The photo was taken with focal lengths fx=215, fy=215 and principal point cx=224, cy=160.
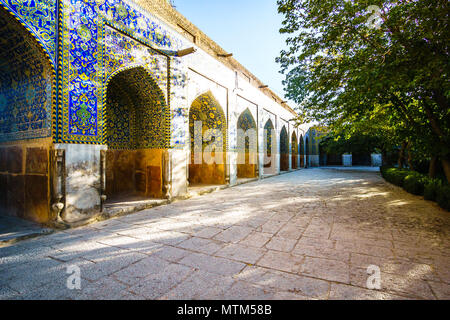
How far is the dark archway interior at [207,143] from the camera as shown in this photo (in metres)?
8.92

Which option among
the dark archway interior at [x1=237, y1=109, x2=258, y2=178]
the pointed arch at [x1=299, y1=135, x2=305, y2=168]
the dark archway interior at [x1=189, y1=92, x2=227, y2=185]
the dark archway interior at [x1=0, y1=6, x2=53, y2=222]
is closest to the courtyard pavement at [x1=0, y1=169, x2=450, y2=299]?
the dark archway interior at [x1=0, y1=6, x2=53, y2=222]

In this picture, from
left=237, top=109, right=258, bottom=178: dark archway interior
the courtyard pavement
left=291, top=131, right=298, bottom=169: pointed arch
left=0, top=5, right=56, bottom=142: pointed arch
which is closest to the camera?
the courtyard pavement

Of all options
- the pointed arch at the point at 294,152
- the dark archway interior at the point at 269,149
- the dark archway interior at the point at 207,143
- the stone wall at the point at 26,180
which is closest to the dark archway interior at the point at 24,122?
the stone wall at the point at 26,180

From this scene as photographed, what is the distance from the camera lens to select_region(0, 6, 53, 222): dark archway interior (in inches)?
148

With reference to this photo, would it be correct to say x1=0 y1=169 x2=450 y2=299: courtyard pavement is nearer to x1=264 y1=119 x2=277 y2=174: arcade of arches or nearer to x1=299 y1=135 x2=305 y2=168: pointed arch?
x1=264 y1=119 x2=277 y2=174: arcade of arches

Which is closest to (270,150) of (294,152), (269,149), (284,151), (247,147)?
(269,149)

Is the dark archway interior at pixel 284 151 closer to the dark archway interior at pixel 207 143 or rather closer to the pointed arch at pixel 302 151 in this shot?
the pointed arch at pixel 302 151

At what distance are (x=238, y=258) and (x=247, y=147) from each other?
31.1ft

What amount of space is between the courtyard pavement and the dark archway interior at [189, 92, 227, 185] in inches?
189

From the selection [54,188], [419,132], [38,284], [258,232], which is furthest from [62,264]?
[419,132]

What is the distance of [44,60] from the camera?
3.71 metres

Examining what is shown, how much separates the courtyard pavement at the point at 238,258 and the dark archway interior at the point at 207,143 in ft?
15.7

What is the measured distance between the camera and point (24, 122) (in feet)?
14.3

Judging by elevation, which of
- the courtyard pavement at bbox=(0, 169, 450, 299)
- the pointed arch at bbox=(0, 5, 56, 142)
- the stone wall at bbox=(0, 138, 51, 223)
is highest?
the pointed arch at bbox=(0, 5, 56, 142)
